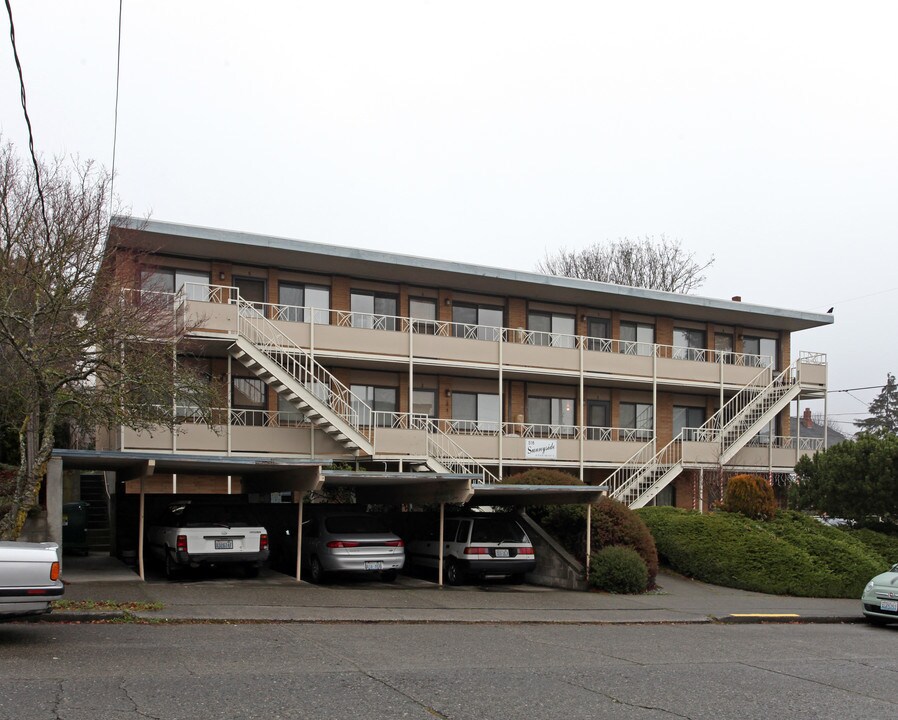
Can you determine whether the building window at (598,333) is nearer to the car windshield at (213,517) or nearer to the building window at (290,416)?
the building window at (290,416)

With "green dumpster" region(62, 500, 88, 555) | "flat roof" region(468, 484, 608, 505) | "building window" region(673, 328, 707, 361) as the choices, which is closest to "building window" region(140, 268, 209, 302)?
"green dumpster" region(62, 500, 88, 555)

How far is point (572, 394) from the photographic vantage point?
35156 millimetres

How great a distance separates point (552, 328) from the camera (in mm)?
35031

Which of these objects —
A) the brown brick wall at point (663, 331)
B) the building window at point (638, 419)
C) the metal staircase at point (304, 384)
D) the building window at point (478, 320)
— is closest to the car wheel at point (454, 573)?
the metal staircase at point (304, 384)

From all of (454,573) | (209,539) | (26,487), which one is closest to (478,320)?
(454,573)

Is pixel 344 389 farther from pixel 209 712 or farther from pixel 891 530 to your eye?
pixel 209 712

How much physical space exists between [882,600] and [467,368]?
15977 mm

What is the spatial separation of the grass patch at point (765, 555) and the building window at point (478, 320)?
1023 cm

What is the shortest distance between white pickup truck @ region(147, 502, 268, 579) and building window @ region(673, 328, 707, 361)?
21.5m

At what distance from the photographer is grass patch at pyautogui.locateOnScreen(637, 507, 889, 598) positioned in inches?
880

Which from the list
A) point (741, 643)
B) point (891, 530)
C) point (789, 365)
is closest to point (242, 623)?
point (741, 643)

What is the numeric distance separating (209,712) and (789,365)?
34695 mm

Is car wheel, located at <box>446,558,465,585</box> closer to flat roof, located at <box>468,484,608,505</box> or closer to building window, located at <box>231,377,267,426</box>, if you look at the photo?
flat roof, located at <box>468,484,608,505</box>

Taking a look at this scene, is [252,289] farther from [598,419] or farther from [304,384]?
[598,419]
